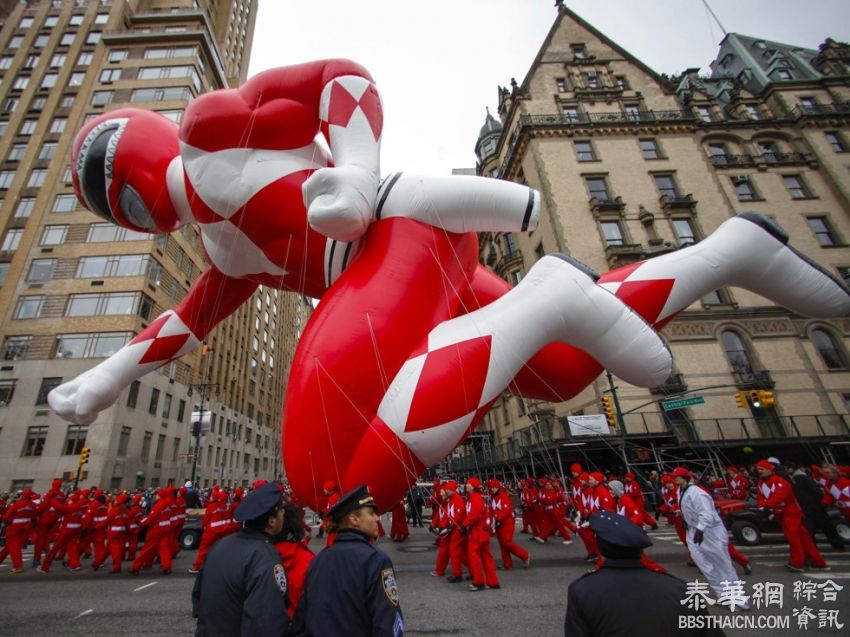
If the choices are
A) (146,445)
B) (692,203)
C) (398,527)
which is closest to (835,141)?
(692,203)

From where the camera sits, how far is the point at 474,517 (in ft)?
21.6

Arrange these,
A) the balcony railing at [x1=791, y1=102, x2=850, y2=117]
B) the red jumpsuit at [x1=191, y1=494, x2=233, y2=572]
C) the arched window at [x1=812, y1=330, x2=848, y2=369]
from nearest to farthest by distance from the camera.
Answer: the red jumpsuit at [x1=191, y1=494, x2=233, y2=572] → the arched window at [x1=812, y1=330, x2=848, y2=369] → the balcony railing at [x1=791, y1=102, x2=850, y2=117]

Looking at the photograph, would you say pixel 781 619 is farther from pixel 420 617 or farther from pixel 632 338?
pixel 632 338

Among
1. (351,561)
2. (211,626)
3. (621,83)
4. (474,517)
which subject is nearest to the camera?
(351,561)

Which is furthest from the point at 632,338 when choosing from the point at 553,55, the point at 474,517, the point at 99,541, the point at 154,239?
the point at 553,55

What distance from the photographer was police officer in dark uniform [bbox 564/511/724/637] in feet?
5.01

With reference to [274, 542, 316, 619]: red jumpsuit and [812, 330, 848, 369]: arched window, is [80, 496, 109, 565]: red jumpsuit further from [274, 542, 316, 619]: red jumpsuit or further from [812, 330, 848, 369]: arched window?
[812, 330, 848, 369]: arched window

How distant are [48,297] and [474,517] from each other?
28.4m

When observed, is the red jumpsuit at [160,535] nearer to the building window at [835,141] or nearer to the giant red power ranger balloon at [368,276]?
the giant red power ranger balloon at [368,276]

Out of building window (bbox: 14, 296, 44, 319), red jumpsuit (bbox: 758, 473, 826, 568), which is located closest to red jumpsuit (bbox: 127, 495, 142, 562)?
red jumpsuit (bbox: 758, 473, 826, 568)

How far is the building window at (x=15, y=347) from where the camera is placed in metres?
22.7

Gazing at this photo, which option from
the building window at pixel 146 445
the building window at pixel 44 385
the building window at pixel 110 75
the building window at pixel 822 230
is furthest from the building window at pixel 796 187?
the building window at pixel 110 75

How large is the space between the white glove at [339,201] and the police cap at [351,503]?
1.32 metres

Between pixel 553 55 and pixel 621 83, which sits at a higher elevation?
pixel 553 55
